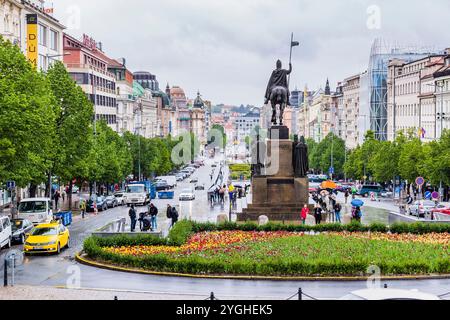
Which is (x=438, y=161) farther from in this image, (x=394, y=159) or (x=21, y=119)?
(x=21, y=119)

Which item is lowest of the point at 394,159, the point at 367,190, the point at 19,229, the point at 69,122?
the point at 19,229

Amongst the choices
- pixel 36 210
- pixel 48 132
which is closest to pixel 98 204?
pixel 36 210

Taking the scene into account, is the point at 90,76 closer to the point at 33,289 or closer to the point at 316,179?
the point at 316,179

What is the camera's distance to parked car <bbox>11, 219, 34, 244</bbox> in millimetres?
45844

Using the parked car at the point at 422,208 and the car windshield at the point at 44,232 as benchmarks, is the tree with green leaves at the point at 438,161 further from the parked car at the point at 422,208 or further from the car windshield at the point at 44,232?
the car windshield at the point at 44,232

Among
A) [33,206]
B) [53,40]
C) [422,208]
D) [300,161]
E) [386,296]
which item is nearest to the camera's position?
[386,296]

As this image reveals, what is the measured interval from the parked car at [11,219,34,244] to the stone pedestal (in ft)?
36.4

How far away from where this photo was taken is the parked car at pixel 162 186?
11281 cm

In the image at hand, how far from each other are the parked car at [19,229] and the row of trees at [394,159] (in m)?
44.0

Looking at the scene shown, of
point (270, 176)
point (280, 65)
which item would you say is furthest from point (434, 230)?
point (280, 65)

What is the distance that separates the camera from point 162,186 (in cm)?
11375

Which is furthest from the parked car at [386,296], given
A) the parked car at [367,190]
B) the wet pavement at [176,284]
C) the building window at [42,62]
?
the parked car at [367,190]

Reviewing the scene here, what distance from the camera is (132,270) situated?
108 feet

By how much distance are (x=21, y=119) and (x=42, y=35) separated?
52886 millimetres
